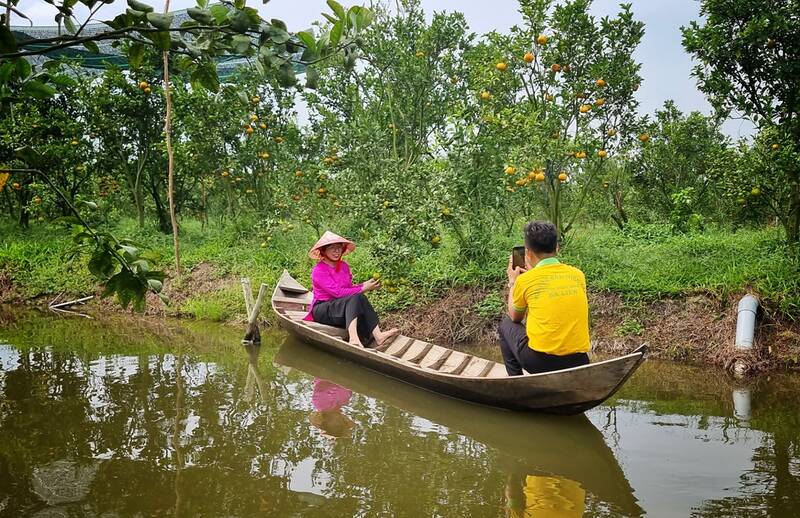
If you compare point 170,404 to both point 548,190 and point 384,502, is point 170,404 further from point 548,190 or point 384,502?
point 548,190

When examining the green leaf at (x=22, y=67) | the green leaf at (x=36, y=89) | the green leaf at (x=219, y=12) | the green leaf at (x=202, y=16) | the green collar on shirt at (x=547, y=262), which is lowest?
the green collar on shirt at (x=547, y=262)

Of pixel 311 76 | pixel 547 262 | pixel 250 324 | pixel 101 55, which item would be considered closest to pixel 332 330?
pixel 250 324

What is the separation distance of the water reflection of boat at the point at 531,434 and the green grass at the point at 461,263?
2109 millimetres

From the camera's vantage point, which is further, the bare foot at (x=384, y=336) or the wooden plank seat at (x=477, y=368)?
the bare foot at (x=384, y=336)

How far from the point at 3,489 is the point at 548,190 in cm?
656

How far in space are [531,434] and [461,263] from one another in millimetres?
4106

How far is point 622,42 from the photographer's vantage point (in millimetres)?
7855

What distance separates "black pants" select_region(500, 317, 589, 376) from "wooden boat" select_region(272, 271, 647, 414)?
0.14 meters

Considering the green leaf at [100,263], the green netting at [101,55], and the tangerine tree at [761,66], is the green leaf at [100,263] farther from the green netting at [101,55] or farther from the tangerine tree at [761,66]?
the green netting at [101,55]

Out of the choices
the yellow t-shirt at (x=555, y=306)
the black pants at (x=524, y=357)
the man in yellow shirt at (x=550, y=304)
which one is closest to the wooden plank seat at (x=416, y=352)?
the black pants at (x=524, y=357)

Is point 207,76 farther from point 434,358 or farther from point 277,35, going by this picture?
point 434,358

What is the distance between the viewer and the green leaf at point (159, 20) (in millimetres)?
1561

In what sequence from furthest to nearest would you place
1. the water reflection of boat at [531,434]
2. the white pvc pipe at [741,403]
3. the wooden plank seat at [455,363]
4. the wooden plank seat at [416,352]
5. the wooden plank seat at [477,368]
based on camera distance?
1. the wooden plank seat at [416,352]
2. the wooden plank seat at [455,363]
3. the wooden plank seat at [477,368]
4. the white pvc pipe at [741,403]
5. the water reflection of boat at [531,434]

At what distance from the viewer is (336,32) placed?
67.7 inches
